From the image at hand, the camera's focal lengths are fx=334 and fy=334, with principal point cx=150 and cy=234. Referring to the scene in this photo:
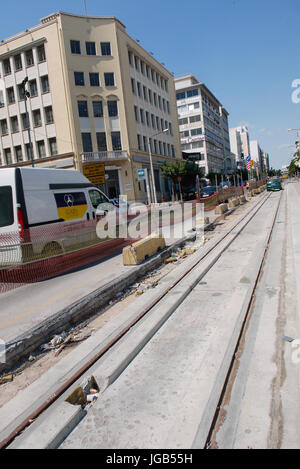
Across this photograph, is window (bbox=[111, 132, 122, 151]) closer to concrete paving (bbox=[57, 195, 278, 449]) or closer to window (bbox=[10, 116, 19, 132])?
window (bbox=[10, 116, 19, 132])

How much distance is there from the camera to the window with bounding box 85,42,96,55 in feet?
121

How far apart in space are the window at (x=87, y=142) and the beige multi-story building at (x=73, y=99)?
0.11 meters

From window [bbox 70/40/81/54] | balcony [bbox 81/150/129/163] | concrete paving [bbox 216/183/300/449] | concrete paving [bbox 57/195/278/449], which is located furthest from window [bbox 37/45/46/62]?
concrete paving [bbox 216/183/300/449]

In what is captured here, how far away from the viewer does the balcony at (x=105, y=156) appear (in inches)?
1406

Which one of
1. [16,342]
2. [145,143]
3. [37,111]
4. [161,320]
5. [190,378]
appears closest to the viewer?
[190,378]

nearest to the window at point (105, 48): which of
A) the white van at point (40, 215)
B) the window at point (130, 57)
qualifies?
the window at point (130, 57)

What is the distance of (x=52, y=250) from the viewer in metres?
9.34

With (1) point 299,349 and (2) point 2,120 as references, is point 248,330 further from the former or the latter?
(2) point 2,120

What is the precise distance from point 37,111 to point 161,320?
37.0m

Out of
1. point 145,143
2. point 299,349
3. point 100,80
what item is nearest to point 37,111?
point 100,80

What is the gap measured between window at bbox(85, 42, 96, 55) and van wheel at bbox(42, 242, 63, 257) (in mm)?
34468

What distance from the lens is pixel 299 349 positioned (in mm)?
4129

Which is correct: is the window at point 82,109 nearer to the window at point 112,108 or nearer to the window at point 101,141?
the window at point 101,141

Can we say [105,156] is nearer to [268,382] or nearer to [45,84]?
[45,84]
